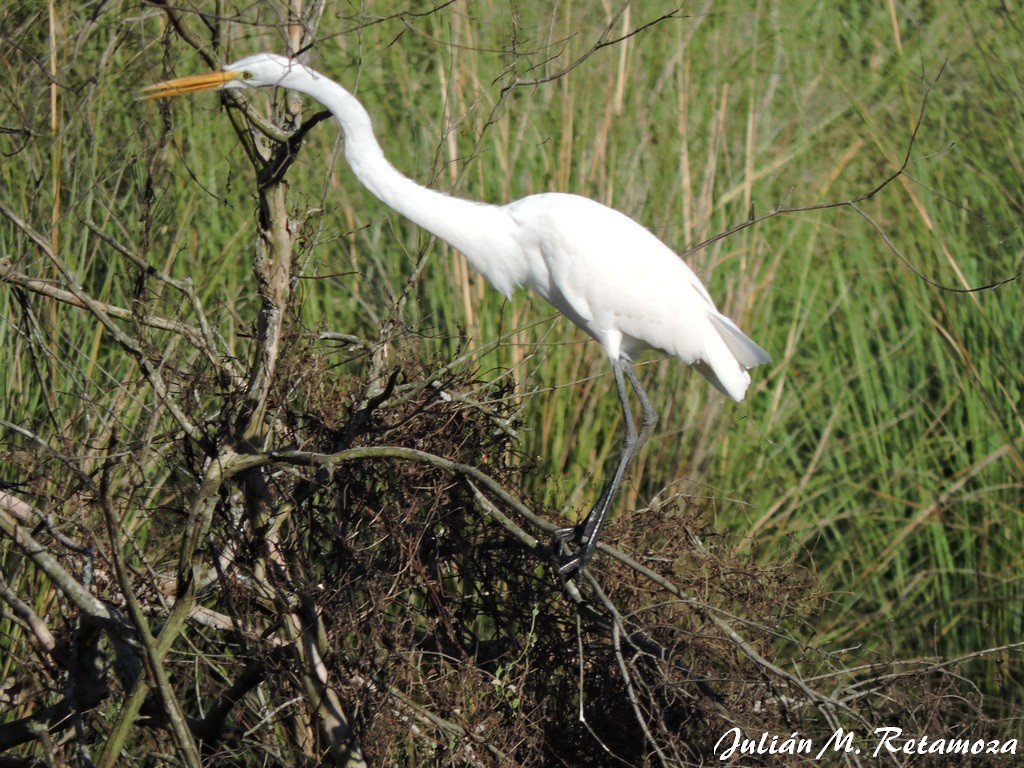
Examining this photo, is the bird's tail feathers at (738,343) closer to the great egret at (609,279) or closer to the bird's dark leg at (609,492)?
the great egret at (609,279)

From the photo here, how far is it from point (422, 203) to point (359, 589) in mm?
872

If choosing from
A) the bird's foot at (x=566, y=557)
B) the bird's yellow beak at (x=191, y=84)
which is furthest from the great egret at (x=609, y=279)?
the bird's yellow beak at (x=191, y=84)

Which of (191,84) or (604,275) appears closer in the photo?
(191,84)

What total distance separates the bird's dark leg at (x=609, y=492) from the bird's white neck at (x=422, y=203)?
14.8 inches

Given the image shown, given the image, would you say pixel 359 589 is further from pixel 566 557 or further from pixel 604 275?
pixel 604 275

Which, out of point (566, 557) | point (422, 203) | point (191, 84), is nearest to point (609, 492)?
point (566, 557)

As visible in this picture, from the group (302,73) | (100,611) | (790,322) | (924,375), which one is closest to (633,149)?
(790,322)

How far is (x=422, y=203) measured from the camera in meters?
2.59

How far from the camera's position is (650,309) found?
2939mm

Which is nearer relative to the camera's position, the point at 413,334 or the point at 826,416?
the point at 413,334

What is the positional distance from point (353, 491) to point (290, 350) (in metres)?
0.29

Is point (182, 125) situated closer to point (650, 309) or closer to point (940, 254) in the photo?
point (650, 309)

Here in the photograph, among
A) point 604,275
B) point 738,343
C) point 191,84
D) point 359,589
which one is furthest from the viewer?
point 738,343

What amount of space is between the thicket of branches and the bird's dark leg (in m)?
0.06
